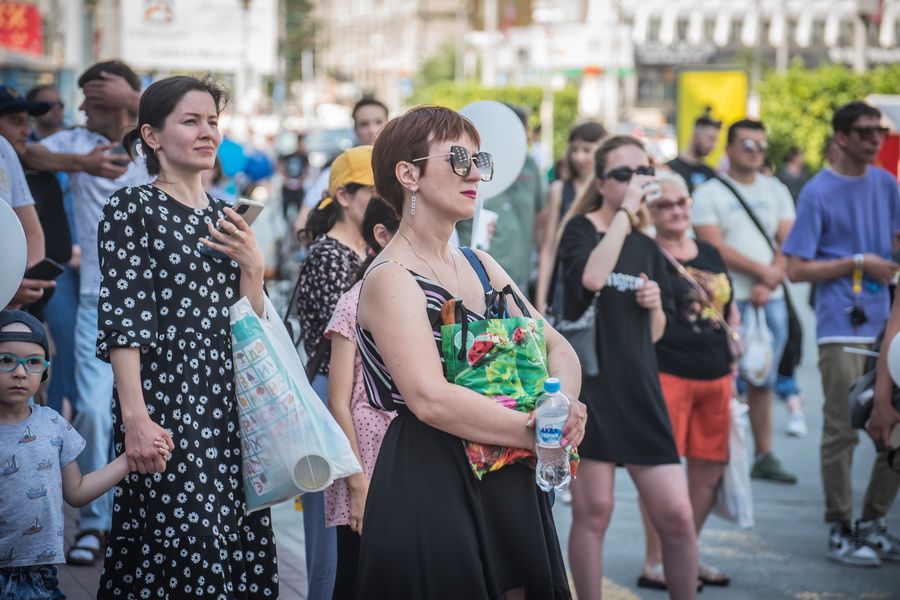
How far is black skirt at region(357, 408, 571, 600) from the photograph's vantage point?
310 cm

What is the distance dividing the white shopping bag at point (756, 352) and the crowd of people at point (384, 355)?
0.08m

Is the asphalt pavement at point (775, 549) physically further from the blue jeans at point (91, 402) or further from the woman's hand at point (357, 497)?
the blue jeans at point (91, 402)

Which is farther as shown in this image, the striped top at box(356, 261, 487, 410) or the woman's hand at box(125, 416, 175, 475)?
the woman's hand at box(125, 416, 175, 475)

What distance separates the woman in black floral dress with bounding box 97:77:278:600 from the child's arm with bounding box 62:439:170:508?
52mm

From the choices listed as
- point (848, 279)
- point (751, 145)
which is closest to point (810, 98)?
point (751, 145)

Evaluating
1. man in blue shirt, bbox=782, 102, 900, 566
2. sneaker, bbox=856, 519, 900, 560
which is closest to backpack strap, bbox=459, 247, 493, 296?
man in blue shirt, bbox=782, 102, 900, 566

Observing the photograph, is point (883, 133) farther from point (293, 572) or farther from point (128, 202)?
point (128, 202)

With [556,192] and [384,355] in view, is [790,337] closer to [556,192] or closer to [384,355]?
[556,192]

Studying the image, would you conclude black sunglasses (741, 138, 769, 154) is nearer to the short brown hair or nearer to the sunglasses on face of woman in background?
the sunglasses on face of woman in background

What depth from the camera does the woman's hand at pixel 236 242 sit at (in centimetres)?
380

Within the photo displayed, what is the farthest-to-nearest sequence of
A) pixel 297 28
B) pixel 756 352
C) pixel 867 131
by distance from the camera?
pixel 297 28 → pixel 756 352 → pixel 867 131

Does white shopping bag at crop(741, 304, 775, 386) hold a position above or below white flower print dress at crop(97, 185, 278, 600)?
below

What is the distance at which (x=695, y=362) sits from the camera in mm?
5855

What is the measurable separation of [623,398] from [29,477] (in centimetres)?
241
